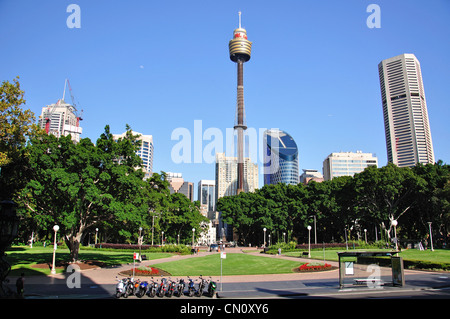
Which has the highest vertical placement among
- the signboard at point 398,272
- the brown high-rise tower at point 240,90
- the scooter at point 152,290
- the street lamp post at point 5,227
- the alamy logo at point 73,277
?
the brown high-rise tower at point 240,90

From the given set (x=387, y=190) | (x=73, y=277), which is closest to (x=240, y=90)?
(x=387, y=190)

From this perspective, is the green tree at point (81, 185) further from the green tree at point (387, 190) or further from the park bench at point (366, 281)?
the green tree at point (387, 190)

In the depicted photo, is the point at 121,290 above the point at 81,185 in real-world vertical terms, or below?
below

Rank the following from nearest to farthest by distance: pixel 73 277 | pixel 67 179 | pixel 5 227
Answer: pixel 5 227, pixel 73 277, pixel 67 179

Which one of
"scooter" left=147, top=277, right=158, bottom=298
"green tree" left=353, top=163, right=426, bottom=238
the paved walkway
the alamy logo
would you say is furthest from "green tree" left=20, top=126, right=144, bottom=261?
"green tree" left=353, top=163, right=426, bottom=238

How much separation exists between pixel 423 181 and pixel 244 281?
159 ft

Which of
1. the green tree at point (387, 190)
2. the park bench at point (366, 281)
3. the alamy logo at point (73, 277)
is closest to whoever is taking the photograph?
the park bench at point (366, 281)

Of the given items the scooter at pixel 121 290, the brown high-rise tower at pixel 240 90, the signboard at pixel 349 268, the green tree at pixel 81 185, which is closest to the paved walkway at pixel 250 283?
the scooter at pixel 121 290

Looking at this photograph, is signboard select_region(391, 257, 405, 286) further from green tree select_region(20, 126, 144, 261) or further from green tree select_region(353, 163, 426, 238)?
green tree select_region(353, 163, 426, 238)

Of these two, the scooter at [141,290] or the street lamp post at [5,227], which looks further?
the scooter at [141,290]

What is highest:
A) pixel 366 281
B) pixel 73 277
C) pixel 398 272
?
pixel 398 272

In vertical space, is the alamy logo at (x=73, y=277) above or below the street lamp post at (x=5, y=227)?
below

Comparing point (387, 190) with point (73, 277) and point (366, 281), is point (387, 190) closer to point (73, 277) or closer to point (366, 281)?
point (366, 281)

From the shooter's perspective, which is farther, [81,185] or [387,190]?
[387,190]
